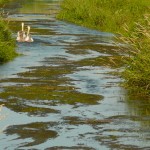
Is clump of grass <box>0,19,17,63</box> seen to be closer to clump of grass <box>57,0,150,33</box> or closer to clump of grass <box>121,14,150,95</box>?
clump of grass <box>121,14,150,95</box>

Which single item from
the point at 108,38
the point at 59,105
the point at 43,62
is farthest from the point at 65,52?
the point at 59,105

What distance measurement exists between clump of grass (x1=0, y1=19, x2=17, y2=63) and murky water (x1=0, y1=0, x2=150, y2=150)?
362mm

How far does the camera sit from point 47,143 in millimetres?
12523

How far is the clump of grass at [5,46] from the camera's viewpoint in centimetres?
2378

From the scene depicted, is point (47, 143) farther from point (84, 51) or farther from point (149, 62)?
point (84, 51)

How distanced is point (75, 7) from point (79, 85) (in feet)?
79.7

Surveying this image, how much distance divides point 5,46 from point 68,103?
28.5ft

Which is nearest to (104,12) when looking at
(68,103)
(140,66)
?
(140,66)

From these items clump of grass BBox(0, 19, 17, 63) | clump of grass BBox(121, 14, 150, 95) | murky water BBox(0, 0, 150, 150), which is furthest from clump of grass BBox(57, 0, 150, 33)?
clump of grass BBox(121, 14, 150, 95)

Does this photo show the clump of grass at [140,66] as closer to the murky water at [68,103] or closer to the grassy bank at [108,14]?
the murky water at [68,103]

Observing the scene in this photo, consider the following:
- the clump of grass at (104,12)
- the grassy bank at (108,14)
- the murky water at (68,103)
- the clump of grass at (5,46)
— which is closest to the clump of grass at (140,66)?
the murky water at (68,103)

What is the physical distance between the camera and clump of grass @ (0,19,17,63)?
78.0ft

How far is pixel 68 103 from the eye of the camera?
54.1 ft

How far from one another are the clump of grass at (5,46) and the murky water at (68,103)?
36cm
